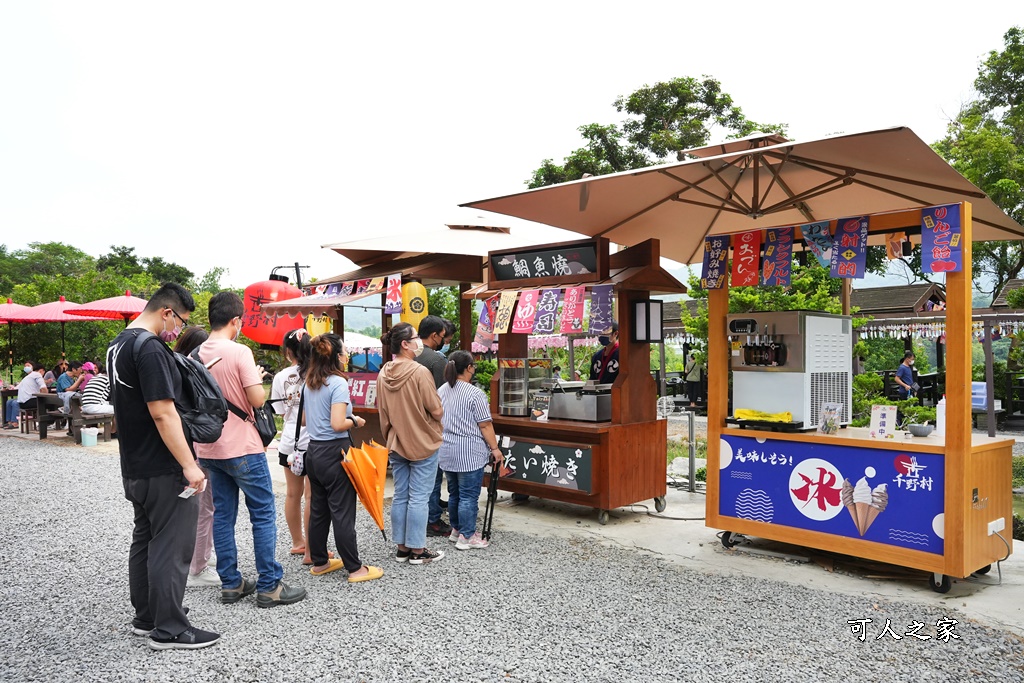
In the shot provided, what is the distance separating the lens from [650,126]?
21844mm

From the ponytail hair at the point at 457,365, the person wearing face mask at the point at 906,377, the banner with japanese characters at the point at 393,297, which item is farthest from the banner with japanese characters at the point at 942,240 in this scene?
the person wearing face mask at the point at 906,377

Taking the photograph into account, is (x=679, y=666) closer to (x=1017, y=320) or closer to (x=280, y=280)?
(x=1017, y=320)

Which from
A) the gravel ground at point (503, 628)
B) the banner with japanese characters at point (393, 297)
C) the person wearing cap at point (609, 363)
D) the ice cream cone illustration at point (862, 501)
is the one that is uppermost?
the banner with japanese characters at point (393, 297)

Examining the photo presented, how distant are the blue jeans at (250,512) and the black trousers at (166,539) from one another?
1.44 ft

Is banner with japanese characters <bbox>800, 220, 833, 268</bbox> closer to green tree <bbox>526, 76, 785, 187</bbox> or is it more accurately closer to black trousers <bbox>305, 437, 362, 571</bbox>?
black trousers <bbox>305, 437, 362, 571</bbox>

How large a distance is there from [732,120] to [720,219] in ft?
56.1

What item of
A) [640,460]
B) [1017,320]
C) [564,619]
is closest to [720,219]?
[640,460]

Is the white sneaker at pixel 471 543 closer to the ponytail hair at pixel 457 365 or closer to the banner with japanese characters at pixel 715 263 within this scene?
the ponytail hair at pixel 457 365

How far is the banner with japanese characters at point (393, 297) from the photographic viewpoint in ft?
24.8

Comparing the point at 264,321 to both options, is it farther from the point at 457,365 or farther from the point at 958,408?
the point at 958,408

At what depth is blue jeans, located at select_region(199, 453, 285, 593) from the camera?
13.0 feet

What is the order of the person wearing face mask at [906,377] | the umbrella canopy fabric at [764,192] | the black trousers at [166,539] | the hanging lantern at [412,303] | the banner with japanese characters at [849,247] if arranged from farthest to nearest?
1. the person wearing face mask at [906,377]
2. the hanging lantern at [412,303]
3. the banner with japanese characters at [849,247]
4. the umbrella canopy fabric at [764,192]
5. the black trousers at [166,539]

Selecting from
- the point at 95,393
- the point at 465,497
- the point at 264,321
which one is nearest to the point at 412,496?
the point at 465,497

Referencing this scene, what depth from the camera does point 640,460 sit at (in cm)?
632
